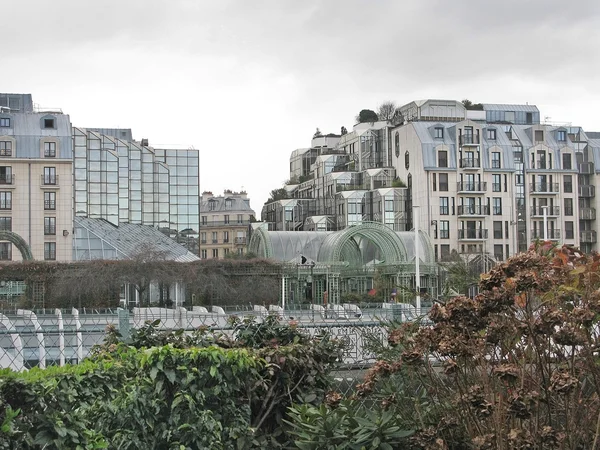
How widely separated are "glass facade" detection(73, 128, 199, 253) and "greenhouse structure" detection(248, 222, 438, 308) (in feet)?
34.9

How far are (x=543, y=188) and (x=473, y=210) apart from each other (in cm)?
768

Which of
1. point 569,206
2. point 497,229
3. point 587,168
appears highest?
point 587,168

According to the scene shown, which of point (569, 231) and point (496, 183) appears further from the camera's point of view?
point (569, 231)

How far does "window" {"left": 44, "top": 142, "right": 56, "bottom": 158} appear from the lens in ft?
227

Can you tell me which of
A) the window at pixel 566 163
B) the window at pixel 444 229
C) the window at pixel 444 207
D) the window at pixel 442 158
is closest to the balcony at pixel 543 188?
the window at pixel 566 163

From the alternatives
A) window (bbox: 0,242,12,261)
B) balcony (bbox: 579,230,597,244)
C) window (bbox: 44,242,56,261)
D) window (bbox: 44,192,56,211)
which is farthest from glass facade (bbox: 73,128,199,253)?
balcony (bbox: 579,230,597,244)

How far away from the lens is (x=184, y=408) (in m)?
6.18

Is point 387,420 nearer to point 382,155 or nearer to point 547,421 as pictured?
point 547,421

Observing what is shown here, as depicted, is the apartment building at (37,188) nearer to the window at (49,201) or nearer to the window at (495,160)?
the window at (49,201)

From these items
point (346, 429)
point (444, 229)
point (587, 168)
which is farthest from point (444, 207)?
point (346, 429)

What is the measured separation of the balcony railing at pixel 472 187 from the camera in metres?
81.8

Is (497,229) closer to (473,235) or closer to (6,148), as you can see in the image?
(473,235)

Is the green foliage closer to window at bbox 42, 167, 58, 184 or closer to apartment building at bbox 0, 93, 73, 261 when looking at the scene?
apartment building at bbox 0, 93, 73, 261

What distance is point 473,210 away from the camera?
82250mm
